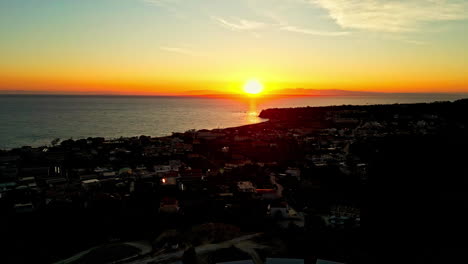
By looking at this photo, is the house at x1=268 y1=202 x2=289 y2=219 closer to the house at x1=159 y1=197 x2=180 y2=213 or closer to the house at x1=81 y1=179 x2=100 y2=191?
the house at x1=159 y1=197 x2=180 y2=213

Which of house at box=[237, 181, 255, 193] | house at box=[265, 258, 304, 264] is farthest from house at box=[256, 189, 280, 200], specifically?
house at box=[265, 258, 304, 264]

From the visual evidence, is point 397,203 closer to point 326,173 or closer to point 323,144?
point 326,173

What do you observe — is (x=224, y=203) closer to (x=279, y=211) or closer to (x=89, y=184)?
(x=279, y=211)

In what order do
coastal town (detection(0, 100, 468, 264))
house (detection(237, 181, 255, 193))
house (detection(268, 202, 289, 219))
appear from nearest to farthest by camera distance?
1. coastal town (detection(0, 100, 468, 264))
2. house (detection(268, 202, 289, 219))
3. house (detection(237, 181, 255, 193))

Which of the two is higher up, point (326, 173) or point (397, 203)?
point (397, 203)

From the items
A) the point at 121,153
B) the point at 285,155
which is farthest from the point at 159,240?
the point at 121,153

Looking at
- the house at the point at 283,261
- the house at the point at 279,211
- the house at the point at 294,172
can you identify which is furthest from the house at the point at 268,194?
the house at the point at 283,261

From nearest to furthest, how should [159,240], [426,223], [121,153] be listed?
1. [426,223]
2. [159,240]
3. [121,153]

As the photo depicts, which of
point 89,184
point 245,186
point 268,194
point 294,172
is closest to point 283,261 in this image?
point 268,194
